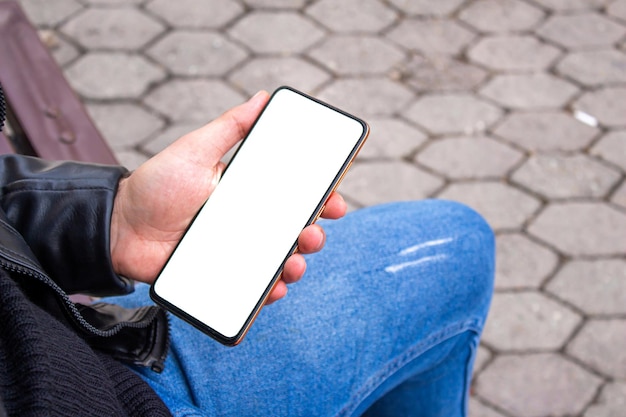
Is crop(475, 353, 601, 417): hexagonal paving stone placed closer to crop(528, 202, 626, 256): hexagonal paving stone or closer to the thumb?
crop(528, 202, 626, 256): hexagonal paving stone

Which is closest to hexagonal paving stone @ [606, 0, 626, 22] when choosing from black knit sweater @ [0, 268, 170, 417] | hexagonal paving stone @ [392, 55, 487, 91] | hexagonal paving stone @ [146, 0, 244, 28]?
hexagonal paving stone @ [392, 55, 487, 91]

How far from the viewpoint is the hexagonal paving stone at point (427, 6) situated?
12.0ft

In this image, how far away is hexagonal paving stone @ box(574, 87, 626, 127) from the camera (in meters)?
3.18

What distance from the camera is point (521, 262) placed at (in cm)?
267

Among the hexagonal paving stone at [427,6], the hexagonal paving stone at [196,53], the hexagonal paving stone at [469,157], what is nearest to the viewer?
the hexagonal paving stone at [469,157]

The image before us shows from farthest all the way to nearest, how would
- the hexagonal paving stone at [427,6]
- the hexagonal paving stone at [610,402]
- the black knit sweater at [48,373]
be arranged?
1. the hexagonal paving stone at [427,6]
2. the hexagonal paving stone at [610,402]
3. the black knit sweater at [48,373]

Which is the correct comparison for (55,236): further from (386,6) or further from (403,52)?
(386,6)

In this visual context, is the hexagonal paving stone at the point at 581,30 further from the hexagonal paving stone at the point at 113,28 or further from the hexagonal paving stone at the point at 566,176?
the hexagonal paving stone at the point at 113,28

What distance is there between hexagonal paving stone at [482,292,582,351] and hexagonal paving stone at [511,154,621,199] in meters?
0.50

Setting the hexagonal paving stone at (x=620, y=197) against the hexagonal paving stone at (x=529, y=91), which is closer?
the hexagonal paving stone at (x=620, y=197)

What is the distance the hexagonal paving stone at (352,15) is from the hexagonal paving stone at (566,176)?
102cm

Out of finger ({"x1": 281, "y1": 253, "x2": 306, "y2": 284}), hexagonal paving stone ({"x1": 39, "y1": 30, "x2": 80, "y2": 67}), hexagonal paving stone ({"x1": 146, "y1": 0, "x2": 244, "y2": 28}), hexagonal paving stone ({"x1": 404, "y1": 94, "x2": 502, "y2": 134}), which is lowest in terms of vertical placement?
hexagonal paving stone ({"x1": 404, "y1": 94, "x2": 502, "y2": 134})

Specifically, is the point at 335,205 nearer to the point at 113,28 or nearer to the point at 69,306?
the point at 69,306

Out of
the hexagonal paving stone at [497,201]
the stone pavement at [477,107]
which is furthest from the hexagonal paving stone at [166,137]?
the hexagonal paving stone at [497,201]
